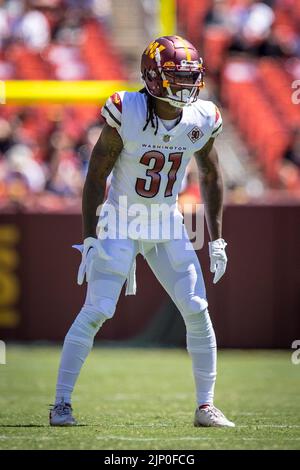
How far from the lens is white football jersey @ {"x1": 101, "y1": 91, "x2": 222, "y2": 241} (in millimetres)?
5184

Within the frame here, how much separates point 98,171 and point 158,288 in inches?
200

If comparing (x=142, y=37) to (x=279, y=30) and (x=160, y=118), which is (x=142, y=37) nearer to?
(x=279, y=30)

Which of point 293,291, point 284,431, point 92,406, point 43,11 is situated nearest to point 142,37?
point 43,11

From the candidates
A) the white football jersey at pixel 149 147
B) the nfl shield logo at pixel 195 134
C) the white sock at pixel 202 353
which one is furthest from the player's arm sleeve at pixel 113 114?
the white sock at pixel 202 353

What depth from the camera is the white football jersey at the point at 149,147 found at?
17.0ft

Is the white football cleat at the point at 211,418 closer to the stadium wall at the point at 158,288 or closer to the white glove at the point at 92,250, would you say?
the white glove at the point at 92,250

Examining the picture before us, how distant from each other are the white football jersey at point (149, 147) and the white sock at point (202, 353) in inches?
23.2

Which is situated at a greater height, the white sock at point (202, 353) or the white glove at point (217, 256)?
the white glove at point (217, 256)

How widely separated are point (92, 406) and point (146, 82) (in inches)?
84.1

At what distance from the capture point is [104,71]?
13875 millimetres

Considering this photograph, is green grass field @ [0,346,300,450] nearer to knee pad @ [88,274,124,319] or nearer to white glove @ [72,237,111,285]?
knee pad @ [88,274,124,319]

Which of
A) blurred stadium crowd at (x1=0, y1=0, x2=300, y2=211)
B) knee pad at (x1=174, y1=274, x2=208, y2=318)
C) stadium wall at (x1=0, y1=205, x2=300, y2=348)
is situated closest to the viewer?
knee pad at (x1=174, y1=274, x2=208, y2=318)

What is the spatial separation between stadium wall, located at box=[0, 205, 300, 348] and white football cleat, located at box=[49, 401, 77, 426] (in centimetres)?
483

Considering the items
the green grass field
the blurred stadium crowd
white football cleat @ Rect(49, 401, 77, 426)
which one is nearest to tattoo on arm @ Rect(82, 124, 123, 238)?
white football cleat @ Rect(49, 401, 77, 426)
